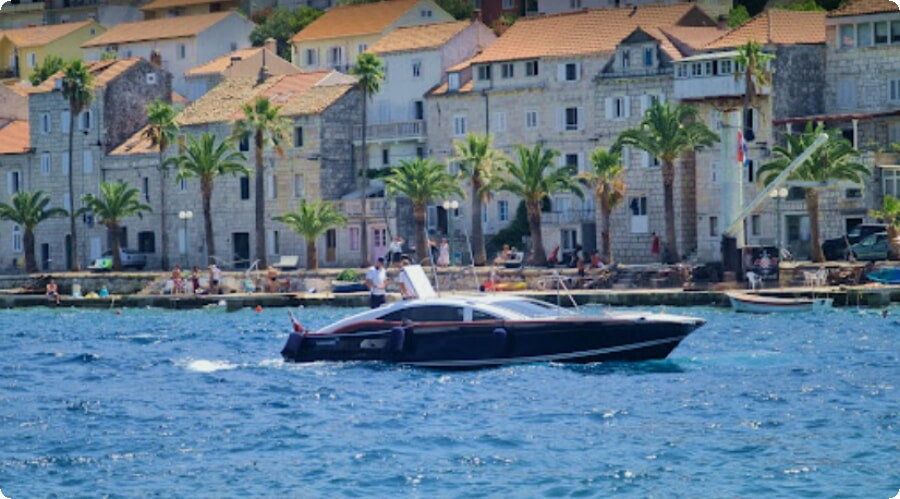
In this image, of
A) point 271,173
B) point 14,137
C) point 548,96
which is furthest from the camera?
point 14,137

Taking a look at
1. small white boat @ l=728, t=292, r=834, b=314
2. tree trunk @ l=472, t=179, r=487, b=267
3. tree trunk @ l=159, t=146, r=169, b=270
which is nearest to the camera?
small white boat @ l=728, t=292, r=834, b=314

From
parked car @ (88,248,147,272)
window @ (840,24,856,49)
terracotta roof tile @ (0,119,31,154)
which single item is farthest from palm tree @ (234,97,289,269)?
window @ (840,24,856,49)

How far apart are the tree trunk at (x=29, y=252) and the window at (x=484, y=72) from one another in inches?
1035

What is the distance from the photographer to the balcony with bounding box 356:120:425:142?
322 ft

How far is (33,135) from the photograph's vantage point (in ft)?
362

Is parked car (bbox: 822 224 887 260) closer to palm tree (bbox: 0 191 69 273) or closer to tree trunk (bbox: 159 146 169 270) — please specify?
tree trunk (bbox: 159 146 169 270)

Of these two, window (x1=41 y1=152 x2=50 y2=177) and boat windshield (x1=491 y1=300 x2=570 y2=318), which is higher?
window (x1=41 y1=152 x2=50 y2=177)

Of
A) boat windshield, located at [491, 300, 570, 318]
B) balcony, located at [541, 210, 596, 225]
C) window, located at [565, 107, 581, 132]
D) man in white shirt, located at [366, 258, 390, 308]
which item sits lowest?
boat windshield, located at [491, 300, 570, 318]

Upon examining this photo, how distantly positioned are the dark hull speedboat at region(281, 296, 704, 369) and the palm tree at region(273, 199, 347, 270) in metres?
45.3

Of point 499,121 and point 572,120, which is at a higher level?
point 499,121

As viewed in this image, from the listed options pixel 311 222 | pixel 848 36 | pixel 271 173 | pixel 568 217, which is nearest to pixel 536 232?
pixel 568 217

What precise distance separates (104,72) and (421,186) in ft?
89.1

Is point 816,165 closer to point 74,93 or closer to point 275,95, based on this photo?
point 275,95

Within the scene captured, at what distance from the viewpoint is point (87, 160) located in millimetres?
107688
